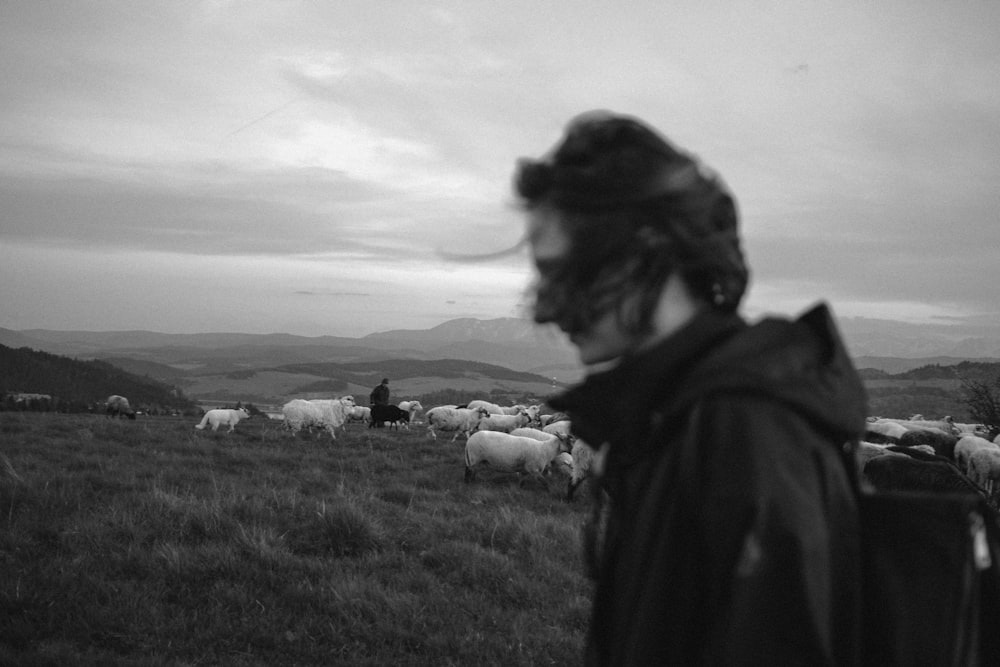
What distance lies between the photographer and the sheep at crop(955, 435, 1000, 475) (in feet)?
44.7

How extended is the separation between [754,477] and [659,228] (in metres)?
0.61

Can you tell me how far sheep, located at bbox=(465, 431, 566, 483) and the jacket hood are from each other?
13274 mm

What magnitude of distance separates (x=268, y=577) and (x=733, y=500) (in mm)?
6127

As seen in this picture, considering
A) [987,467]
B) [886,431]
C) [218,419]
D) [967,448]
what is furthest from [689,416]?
[218,419]

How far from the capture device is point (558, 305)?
5.35 ft

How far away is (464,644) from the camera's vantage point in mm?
5547

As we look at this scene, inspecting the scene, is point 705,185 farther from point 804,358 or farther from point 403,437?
point 403,437

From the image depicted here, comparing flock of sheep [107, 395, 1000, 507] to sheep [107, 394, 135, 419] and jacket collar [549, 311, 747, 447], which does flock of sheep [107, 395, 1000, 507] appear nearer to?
jacket collar [549, 311, 747, 447]

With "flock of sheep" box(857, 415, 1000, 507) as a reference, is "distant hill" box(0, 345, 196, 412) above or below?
below

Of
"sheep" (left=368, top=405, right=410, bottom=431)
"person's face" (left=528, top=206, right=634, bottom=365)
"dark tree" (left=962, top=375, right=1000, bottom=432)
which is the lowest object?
"sheep" (left=368, top=405, right=410, bottom=431)

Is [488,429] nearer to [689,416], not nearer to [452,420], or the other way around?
[452,420]

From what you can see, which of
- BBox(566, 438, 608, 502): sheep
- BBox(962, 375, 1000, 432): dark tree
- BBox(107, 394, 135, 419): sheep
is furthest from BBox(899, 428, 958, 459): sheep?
BBox(107, 394, 135, 419): sheep

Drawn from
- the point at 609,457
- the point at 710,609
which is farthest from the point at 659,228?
the point at 710,609

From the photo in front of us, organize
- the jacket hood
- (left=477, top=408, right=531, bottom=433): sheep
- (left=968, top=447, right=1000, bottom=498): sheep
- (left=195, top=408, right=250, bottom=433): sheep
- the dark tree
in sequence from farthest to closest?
(left=195, top=408, right=250, bottom=433): sheep, (left=477, top=408, right=531, bottom=433): sheep, the dark tree, (left=968, top=447, right=1000, bottom=498): sheep, the jacket hood
